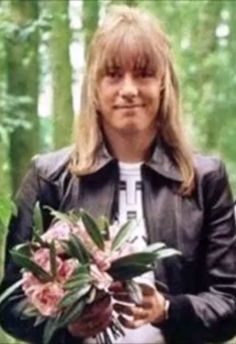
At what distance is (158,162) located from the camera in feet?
10.3

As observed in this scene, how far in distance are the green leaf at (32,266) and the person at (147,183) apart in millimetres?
231

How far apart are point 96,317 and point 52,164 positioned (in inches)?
21.4

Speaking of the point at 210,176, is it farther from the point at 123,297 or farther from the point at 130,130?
the point at 123,297

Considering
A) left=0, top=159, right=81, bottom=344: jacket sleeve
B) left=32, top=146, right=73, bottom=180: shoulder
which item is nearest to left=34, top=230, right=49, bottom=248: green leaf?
left=0, top=159, right=81, bottom=344: jacket sleeve

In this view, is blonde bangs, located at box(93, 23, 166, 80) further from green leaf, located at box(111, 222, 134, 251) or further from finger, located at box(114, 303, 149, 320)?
finger, located at box(114, 303, 149, 320)

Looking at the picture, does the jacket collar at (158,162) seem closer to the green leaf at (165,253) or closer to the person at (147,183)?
the person at (147,183)

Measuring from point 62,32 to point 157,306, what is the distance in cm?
476

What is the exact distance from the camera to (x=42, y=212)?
10.1ft

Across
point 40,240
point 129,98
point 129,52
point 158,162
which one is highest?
point 129,52

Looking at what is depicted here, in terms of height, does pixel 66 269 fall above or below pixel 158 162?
below

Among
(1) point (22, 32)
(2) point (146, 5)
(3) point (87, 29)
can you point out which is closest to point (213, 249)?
(1) point (22, 32)

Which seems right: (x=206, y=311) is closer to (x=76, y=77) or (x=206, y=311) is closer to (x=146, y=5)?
(x=76, y=77)

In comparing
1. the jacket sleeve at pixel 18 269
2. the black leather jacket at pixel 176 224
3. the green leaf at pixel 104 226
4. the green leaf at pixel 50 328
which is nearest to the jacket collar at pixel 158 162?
the black leather jacket at pixel 176 224

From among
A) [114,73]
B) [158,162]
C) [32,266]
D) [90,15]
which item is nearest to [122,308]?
[32,266]
